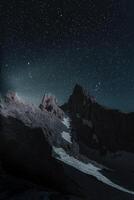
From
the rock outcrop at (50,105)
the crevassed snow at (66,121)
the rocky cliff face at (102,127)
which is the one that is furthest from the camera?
the crevassed snow at (66,121)

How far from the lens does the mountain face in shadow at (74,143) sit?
175 ft

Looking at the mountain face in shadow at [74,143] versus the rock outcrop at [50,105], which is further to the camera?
the rock outcrop at [50,105]

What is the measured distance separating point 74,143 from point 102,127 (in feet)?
156

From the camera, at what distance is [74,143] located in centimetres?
14000

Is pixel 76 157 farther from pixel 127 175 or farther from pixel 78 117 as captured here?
pixel 78 117

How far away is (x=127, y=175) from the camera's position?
121 m

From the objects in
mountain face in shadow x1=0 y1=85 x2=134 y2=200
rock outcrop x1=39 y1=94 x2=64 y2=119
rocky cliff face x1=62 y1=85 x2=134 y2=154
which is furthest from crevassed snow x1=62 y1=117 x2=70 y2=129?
rocky cliff face x1=62 y1=85 x2=134 y2=154

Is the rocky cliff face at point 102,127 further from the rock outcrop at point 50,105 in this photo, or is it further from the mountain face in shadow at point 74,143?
the rock outcrop at point 50,105

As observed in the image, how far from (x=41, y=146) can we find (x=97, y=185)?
22436 millimetres

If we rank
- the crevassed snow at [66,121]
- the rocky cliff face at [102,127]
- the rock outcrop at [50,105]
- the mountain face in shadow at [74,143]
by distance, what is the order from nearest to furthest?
the mountain face in shadow at [74,143] < the rocky cliff face at [102,127] < the rock outcrop at [50,105] < the crevassed snow at [66,121]

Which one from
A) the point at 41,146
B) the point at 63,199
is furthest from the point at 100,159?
the point at 63,199

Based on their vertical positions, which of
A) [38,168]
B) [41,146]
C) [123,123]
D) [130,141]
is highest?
[123,123]

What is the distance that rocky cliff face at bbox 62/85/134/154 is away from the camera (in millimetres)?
171750

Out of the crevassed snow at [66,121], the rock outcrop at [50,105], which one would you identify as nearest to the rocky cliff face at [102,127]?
the crevassed snow at [66,121]
